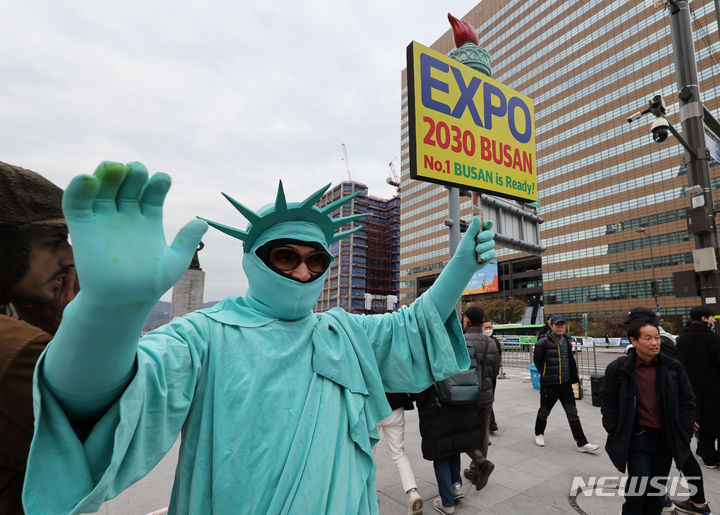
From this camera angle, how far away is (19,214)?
1155mm

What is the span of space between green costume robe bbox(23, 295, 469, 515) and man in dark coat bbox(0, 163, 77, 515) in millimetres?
166

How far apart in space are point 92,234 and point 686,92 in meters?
8.84

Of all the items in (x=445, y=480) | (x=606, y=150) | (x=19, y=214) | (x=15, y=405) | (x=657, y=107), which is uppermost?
(x=606, y=150)

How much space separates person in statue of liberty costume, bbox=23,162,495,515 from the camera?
80 centimetres

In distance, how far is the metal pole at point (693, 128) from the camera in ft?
19.3

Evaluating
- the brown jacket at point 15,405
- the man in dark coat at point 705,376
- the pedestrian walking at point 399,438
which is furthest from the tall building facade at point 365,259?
the brown jacket at point 15,405

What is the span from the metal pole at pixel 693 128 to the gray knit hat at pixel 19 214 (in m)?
8.04

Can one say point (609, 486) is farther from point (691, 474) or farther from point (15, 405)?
point (15, 405)

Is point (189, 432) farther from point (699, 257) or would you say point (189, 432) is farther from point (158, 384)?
point (699, 257)

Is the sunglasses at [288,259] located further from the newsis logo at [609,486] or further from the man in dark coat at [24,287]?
the newsis logo at [609,486]

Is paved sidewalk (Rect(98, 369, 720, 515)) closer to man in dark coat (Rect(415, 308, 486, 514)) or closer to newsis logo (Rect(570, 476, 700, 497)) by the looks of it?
newsis logo (Rect(570, 476, 700, 497))

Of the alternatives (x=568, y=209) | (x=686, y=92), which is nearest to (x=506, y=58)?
(x=568, y=209)

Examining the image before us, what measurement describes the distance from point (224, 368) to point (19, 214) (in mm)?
822

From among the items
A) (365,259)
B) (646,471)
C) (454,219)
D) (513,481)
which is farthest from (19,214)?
(365,259)
